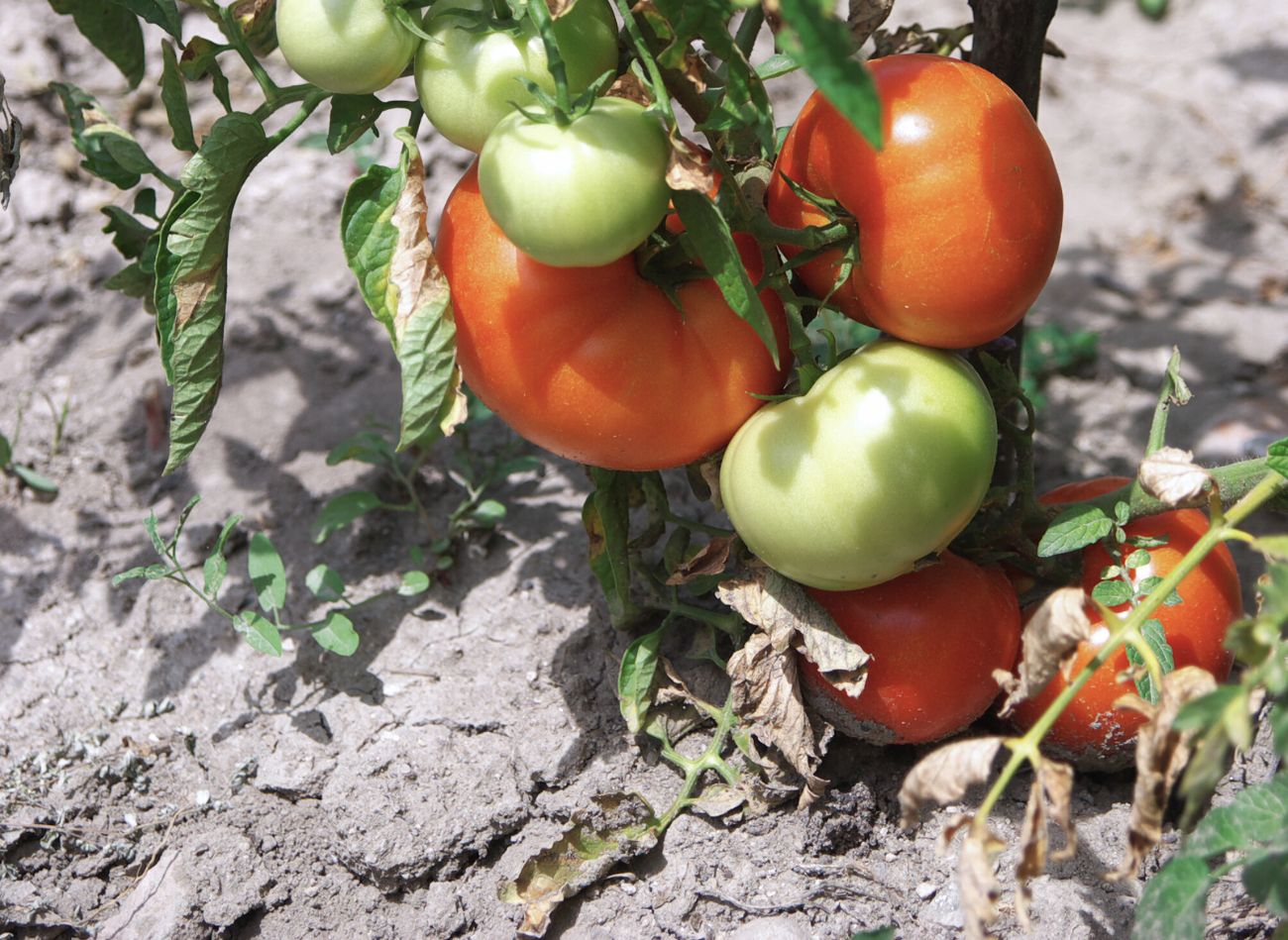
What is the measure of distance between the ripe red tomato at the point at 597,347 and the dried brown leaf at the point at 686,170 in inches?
6.8

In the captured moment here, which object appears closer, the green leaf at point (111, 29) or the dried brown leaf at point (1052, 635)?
the dried brown leaf at point (1052, 635)

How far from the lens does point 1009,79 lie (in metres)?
1.39

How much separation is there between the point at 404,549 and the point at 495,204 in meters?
0.87

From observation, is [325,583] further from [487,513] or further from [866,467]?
[866,467]

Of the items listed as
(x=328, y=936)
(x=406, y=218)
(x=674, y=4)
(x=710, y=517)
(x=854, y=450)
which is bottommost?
(x=328, y=936)

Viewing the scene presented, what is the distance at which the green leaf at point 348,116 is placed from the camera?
1.24 m

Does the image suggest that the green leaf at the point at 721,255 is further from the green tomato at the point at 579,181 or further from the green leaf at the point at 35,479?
the green leaf at the point at 35,479

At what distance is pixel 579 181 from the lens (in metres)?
0.96

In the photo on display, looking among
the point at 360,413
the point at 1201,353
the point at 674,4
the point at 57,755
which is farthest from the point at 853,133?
the point at 1201,353

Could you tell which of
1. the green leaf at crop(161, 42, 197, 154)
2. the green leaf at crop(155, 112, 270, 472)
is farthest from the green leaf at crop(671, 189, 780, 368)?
the green leaf at crop(161, 42, 197, 154)

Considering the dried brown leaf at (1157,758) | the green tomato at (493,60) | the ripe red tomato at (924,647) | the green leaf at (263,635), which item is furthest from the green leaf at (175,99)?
the dried brown leaf at (1157,758)

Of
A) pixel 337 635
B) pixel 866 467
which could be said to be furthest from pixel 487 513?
pixel 866 467

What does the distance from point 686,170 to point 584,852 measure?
811mm

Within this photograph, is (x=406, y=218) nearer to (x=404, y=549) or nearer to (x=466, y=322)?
(x=466, y=322)
